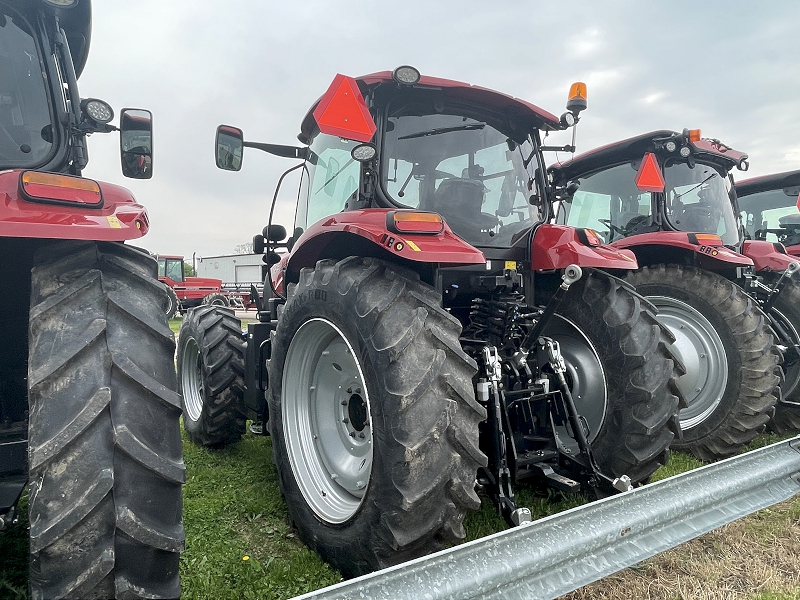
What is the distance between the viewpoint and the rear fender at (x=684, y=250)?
164 inches

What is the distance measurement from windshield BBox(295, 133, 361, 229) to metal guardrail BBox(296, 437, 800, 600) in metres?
2.05

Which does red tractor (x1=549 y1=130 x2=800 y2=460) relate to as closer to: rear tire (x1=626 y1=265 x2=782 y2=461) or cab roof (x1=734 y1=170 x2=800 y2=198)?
rear tire (x1=626 y1=265 x2=782 y2=461)

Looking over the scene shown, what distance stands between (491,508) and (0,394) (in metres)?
2.52

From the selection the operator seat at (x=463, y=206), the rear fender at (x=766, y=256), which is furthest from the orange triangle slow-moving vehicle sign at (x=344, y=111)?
the rear fender at (x=766, y=256)

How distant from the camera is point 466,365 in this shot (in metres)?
2.11

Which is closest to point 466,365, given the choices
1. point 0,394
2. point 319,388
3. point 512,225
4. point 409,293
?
point 409,293

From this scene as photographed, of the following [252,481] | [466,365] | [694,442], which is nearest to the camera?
[466,365]

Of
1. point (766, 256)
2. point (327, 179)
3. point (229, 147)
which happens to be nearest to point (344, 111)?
point (327, 179)

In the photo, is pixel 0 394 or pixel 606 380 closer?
pixel 0 394

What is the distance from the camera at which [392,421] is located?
6.61 ft

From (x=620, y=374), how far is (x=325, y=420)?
5.32ft

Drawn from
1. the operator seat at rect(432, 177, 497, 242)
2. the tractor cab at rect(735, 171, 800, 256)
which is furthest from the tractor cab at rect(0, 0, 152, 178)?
the tractor cab at rect(735, 171, 800, 256)

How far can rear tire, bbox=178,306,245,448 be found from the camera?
4031 millimetres

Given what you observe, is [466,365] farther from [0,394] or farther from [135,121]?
[0,394]
